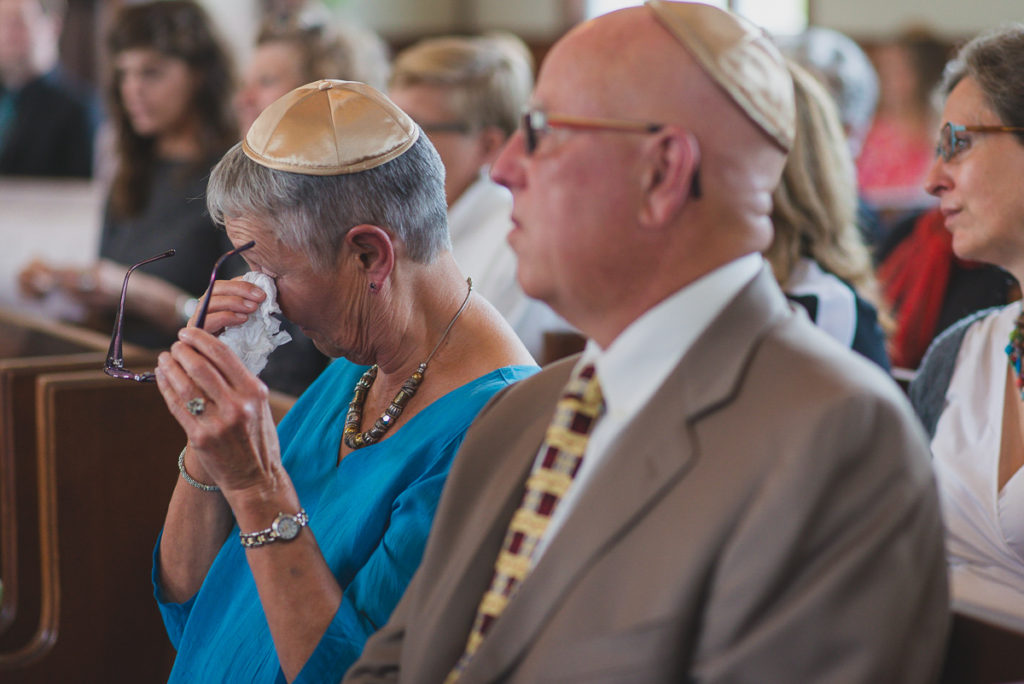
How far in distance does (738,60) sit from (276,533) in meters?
0.79

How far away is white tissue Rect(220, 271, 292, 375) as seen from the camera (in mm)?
1541

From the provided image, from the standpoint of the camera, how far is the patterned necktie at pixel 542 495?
3.63ft

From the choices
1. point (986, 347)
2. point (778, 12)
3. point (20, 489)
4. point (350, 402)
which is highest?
point (350, 402)

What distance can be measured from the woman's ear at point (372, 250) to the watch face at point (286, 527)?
0.36 metres

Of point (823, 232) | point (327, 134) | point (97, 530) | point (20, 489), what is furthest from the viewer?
point (823, 232)

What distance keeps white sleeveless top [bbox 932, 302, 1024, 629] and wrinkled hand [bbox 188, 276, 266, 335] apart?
1107mm

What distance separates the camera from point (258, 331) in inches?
61.8

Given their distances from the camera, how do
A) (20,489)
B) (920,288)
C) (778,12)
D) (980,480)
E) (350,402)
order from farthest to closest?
(778,12)
(920,288)
(20,489)
(980,480)
(350,402)

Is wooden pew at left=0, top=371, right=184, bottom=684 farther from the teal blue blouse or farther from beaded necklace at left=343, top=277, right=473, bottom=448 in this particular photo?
beaded necklace at left=343, top=277, right=473, bottom=448

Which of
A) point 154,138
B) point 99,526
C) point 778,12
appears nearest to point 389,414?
point 99,526

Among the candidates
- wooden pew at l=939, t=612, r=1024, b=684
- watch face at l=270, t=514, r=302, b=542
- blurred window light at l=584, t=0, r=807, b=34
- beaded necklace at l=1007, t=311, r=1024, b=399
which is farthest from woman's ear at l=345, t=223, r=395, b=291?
blurred window light at l=584, t=0, r=807, b=34

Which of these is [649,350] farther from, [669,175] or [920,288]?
[920,288]

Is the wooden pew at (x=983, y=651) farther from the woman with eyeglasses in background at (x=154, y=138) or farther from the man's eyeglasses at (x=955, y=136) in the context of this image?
the woman with eyeglasses in background at (x=154, y=138)

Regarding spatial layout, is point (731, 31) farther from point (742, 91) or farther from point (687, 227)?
point (687, 227)
